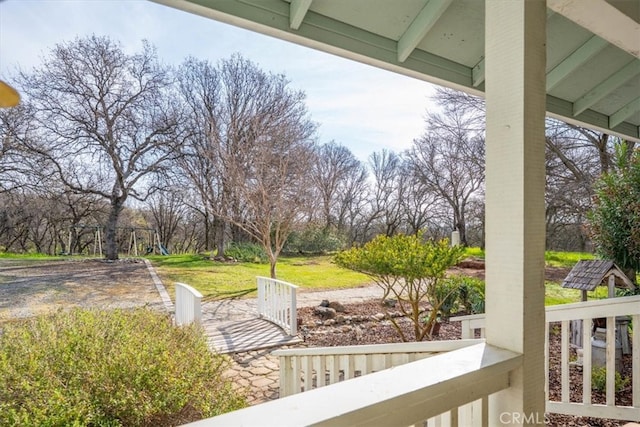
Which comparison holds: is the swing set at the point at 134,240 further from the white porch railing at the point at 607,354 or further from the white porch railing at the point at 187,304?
the white porch railing at the point at 607,354

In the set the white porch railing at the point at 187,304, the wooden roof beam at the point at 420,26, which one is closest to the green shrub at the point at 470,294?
the white porch railing at the point at 187,304

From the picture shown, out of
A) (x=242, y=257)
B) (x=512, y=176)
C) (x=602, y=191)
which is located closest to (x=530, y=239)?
(x=512, y=176)

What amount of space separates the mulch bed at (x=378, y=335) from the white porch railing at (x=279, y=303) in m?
0.25

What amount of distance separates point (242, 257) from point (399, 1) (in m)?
6.87

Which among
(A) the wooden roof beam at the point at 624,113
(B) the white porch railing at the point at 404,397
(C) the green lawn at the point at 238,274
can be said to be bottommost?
(C) the green lawn at the point at 238,274

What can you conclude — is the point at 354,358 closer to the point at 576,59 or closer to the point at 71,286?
the point at 576,59

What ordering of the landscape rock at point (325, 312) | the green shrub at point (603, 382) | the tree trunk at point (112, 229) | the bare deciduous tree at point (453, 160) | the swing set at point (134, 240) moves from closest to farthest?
the green shrub at point (603, 382) → the swing set at point (134, 240) → the tree trunk at point (112, 229) → the landscape rock at point (325, 312) → the bare deciduous tree at point (453, 160)

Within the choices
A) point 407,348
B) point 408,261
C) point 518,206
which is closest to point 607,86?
point 408,261

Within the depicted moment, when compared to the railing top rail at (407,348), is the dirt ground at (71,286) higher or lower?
lower

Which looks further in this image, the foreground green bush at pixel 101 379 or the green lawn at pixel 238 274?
the green lawn at pixel 238 274

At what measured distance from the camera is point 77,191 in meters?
3.21

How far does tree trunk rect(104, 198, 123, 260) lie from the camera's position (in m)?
3.98

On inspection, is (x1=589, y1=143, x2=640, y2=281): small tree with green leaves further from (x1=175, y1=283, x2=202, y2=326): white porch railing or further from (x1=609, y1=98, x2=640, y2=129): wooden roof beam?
(x1=175, y1=283, x2=202, y2=326): white porch railing

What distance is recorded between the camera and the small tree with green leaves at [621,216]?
2818 millimetres
